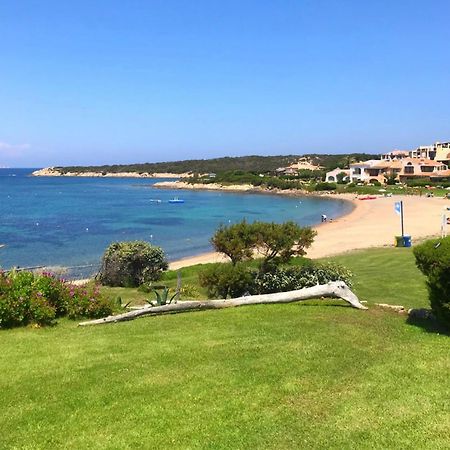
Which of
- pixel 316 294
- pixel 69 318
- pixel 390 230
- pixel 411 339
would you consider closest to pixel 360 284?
pixel 316 294

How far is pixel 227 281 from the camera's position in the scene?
1641cm

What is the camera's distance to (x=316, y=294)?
12.7 meters

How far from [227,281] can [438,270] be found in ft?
26.3

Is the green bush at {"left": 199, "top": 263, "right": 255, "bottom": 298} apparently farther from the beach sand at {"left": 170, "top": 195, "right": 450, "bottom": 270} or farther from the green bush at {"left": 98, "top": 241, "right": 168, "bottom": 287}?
the beach sand at {"left": 170, "top": 195, "right": 450, "bottom": 270}

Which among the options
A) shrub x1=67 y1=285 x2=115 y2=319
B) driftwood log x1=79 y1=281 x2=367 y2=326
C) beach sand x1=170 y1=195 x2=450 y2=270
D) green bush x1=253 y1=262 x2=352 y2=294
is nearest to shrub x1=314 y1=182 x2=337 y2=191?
beach sand x1=170 y1=195 x2=450 y2=270

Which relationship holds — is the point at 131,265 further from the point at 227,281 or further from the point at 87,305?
the point at 87,305

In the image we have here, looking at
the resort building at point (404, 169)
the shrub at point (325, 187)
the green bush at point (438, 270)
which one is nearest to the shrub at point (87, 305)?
the green bush at point (438, 270)

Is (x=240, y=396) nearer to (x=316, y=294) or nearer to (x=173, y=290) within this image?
(x=316, y=294)

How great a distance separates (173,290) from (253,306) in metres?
7.04

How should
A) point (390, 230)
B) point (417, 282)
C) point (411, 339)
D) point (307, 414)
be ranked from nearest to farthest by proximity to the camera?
point (307, 414), point (411, 339), point (417, 282), point (390, 230)

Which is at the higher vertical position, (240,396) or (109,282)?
(240,396)

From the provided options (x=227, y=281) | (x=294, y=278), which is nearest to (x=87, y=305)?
(x=227, y=281)

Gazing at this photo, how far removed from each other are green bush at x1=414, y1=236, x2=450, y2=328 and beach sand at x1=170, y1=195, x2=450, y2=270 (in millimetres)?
22906

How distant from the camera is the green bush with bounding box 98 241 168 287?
914 inches
